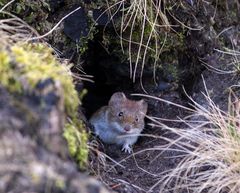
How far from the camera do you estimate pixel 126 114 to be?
5.38 m

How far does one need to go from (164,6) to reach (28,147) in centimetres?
310

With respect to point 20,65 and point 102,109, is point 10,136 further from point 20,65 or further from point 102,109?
point 102,109

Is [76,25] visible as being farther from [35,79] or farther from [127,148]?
[35,79]

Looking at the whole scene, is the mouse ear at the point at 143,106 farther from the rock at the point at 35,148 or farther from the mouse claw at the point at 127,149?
the rock at the point at 35,148

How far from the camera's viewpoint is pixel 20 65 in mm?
2303

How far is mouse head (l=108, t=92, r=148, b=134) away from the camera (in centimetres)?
528

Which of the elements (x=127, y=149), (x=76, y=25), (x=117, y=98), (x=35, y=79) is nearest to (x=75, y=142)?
(x=35, y=79)

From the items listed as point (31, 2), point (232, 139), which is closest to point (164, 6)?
point (31, 2)

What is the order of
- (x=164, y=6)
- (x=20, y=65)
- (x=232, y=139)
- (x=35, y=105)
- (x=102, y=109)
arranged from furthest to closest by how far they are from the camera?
(x=102, y=109)
(x=164, y=6)
(x=232, y=139)
(x=20, y=65)
(x=35, y=105)

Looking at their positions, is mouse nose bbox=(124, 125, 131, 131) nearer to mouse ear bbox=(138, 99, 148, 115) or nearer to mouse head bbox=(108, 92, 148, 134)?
mouse head bbox=(108, 92, 148, 134)

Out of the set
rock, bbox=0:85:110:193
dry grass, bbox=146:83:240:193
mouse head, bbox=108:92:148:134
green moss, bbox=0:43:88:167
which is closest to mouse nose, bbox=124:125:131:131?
mouse head, bbox=108:92:148:134

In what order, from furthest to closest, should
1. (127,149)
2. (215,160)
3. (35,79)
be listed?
(127,149) → (215,160) → (35,79)

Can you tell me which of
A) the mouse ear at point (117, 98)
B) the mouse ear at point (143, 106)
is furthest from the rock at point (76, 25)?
the mouse ear at point (143, 106)

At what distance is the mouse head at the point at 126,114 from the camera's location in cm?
528
